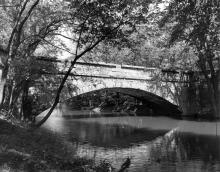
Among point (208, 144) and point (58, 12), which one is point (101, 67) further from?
point (208, 144)

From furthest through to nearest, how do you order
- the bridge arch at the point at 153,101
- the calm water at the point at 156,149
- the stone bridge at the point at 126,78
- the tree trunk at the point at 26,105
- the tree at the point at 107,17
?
the bridge arch at the point at 153,101, the stone bridge at the point at 126,78, the tree trunk at the point at 26,105, the calm water at the point at 156,149, the tree at the point at 107,17

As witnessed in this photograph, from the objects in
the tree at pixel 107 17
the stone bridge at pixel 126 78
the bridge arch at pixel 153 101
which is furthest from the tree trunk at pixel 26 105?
the bridge arch at pixel 153 101

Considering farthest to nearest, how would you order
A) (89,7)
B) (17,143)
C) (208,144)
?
(208,144)
(89,7)
(17,143)

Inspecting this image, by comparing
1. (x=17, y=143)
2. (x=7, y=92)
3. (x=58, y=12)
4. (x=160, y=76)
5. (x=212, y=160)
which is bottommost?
(x=212, y=160)

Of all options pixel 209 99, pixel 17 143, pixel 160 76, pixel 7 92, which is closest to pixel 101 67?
→ pixel 160 76

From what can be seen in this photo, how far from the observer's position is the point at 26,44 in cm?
1477

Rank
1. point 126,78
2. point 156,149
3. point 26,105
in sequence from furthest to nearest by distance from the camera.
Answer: point 126,78 < point 26,105 < point 156,149

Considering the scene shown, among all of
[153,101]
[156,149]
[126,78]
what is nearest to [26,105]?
[156,149]

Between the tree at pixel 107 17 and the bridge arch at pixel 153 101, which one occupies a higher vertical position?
the tree at pixel 107 17

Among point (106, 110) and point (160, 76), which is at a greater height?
point (160, 76)

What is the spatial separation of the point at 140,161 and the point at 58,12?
7.61 metres

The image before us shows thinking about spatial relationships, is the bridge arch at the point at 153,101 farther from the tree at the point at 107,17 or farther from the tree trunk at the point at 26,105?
the tree at the point at 107,17

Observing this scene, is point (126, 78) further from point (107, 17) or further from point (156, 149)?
point (107, 17)

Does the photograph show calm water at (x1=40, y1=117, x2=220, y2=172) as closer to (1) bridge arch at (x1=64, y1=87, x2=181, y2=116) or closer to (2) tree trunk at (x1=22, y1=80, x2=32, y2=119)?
(2) tree trunk at (x1=22, y1=80, x2=32, y2=119)
